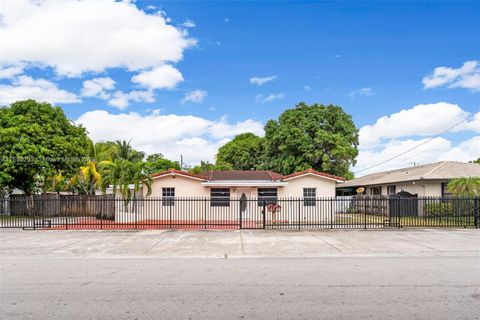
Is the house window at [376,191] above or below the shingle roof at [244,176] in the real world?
below

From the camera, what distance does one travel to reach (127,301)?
267 inches

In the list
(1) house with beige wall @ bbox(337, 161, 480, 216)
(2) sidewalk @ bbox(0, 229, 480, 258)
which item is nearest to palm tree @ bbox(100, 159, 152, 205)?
(2) sidewalk @ bbox(0, 229, 480, 258)

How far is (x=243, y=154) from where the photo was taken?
5678 centimetres

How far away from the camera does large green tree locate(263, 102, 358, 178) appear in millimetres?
38188

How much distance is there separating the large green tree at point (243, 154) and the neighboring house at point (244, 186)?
2880cm

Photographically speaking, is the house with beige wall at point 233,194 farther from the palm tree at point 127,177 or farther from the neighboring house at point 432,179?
the neighboring house at point 432,179

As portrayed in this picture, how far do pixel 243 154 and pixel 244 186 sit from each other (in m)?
31.6

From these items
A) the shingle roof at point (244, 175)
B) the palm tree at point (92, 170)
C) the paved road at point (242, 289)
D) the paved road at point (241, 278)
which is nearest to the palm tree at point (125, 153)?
the palm tree at point (92, 170)

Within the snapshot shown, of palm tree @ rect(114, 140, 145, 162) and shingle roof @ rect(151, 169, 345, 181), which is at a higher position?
palm tree @ rect(114, 140, 145, 162)

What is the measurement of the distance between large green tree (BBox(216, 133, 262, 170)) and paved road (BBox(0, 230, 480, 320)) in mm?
41264

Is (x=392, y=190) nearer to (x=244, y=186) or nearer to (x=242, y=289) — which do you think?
(x=244, y=186)

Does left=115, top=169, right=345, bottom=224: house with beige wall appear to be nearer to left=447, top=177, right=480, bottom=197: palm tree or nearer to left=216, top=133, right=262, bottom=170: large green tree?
left=447, top=177, right=480, bottom=197: palm tree

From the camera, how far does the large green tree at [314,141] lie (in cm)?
3819

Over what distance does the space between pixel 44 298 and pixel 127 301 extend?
5.02 feet
